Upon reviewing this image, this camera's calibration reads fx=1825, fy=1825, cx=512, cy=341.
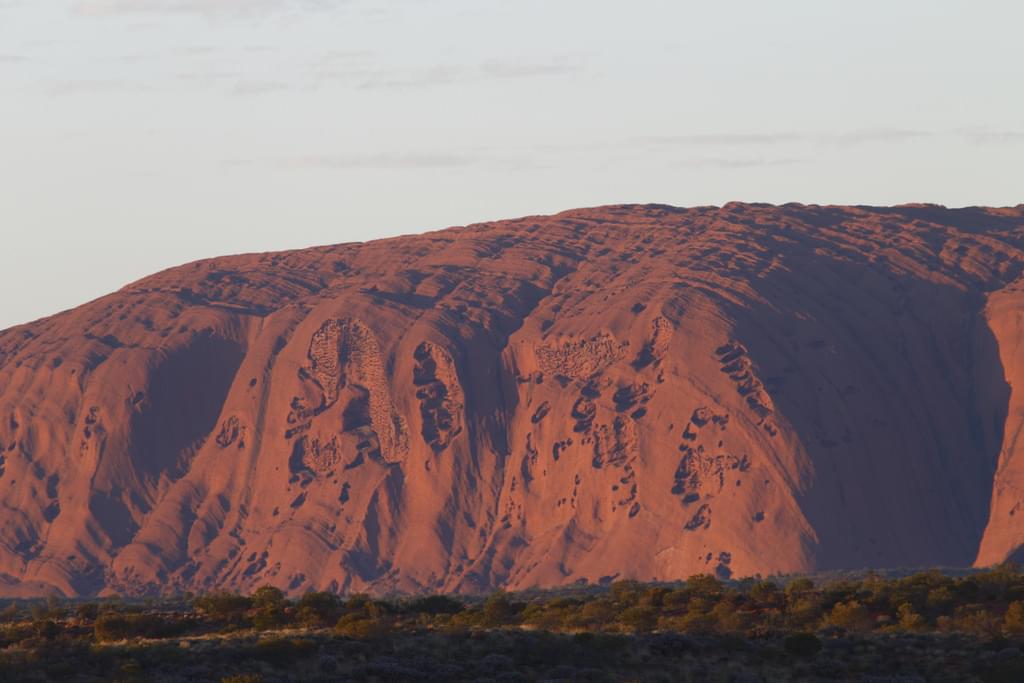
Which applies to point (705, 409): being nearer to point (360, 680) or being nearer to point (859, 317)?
point (859, 317)

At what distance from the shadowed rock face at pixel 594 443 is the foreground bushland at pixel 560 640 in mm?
94163

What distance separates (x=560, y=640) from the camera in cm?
5547

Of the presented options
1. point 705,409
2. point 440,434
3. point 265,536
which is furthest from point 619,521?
point 265,536

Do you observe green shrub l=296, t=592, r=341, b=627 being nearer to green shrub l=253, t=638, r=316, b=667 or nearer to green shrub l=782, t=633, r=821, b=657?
green shrub l=253, t=638, r=316, b=667

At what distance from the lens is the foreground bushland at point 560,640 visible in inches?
2047

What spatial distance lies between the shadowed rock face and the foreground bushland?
94163mm

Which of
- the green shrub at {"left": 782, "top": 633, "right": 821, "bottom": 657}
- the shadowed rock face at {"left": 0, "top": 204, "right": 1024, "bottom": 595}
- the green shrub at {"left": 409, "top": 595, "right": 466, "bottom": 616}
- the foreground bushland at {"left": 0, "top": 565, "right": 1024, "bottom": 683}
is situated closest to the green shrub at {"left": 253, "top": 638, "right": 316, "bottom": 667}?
the foreground bushland at {"left": 0, "top": 565, "right": 1024, "bottom": 683}

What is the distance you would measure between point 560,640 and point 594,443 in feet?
404

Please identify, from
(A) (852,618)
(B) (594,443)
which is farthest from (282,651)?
(B) (594,443)

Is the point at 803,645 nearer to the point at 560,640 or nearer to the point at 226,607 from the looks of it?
the point at 560,640

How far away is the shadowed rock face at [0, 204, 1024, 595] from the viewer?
167625 mm

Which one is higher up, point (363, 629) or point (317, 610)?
point (363, 629)

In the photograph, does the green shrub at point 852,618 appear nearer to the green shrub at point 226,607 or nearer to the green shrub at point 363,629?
the green shrub at point 363,629

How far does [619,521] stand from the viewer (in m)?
171
